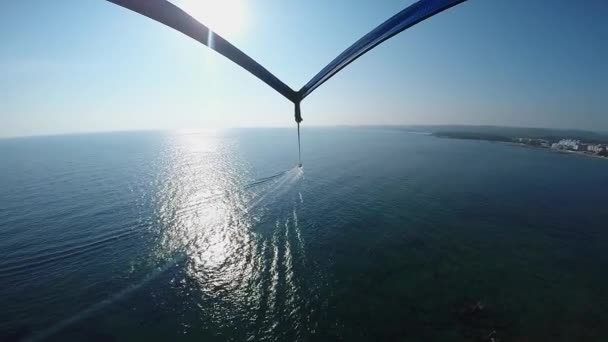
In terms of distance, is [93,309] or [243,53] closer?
[243,53]

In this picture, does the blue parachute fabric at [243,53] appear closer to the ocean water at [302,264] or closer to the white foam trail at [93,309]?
the ocean water at [302,264]

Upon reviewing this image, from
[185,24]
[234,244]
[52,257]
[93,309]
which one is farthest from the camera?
[234,244]

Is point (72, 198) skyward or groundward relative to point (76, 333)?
skyward

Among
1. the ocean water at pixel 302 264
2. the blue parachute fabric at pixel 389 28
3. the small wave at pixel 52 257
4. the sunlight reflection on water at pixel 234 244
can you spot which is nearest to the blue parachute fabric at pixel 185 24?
the blue parachute fabric at pixel 389 28

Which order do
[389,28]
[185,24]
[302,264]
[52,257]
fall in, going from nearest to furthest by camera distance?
[185,24]
[389,28]
[302,264]
[52,257]

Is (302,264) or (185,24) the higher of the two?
(185,24)

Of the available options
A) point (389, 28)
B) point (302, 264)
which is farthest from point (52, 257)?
point (389, 28)

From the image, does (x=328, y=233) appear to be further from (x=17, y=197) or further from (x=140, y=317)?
(x=17, y=197)

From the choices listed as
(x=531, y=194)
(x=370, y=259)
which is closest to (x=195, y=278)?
(x=370, y=259)

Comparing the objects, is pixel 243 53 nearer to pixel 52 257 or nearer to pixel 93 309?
pixel 93 309
